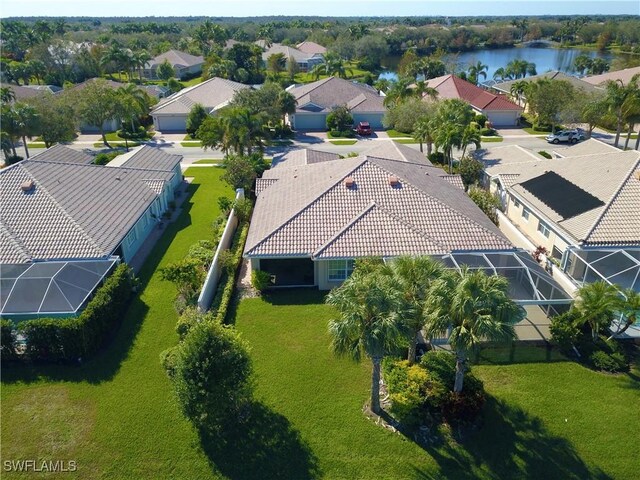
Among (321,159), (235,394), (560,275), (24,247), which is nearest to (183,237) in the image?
(24,247)

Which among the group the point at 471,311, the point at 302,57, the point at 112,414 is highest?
the point at 302,57

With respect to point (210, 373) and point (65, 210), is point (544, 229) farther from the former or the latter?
point (65, 210)

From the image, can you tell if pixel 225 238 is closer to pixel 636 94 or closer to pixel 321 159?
pixel 321 159

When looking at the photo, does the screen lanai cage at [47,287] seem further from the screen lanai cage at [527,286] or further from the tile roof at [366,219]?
the screen lanai cage at [527,286]

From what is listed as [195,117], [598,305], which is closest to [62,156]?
[195,117]

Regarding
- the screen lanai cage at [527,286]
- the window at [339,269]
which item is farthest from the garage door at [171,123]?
the screen lanai cage at [527,286]

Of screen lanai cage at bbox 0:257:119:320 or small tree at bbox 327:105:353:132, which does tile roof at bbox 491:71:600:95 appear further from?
screen lanai cage at bbox 0:257:119:320

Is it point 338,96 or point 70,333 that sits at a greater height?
point 338,96
